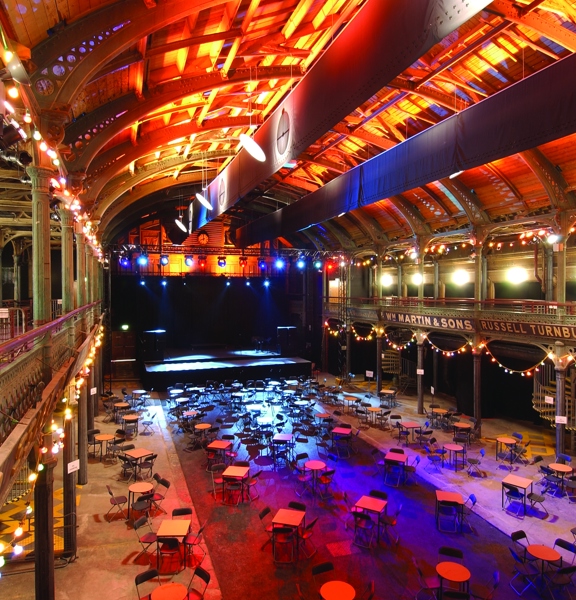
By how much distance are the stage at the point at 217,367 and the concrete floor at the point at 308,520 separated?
8304 mm

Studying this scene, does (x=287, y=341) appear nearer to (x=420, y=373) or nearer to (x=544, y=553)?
(x=420, y=373)

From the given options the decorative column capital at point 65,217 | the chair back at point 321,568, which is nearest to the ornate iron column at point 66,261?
the decorative column capital at point 65,217

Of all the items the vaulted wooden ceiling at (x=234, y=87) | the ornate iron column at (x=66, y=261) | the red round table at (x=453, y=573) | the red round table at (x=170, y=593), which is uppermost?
the vaulted wooden ceiling at (x=234, y=87)

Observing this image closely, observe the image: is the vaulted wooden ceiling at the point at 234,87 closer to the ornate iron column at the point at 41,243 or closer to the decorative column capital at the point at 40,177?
the decorative column capital at the point at 40,177

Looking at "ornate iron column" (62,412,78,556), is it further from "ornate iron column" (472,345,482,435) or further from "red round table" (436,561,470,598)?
"ornate iron column" (472,345,482,435)

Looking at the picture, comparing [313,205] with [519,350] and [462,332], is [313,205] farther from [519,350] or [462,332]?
[519,350]

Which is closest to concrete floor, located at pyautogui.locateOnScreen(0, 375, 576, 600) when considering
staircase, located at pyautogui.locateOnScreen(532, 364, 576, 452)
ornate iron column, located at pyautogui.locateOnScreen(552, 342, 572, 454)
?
ornate iron column, located at pyautogui.locateOnScreen(552, 342, 572, 454)

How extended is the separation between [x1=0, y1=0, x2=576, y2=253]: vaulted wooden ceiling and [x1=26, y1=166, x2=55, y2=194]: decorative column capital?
243 millimetres

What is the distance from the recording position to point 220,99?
11664mm

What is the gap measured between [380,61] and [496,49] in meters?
7.69

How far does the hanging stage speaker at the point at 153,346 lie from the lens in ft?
77.2

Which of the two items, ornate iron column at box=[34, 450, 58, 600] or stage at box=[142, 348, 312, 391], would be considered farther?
stage at box=[142, 348, 312, 391]

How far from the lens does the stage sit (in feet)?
72.6

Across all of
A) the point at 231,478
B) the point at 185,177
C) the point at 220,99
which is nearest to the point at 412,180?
the point at 220,99
